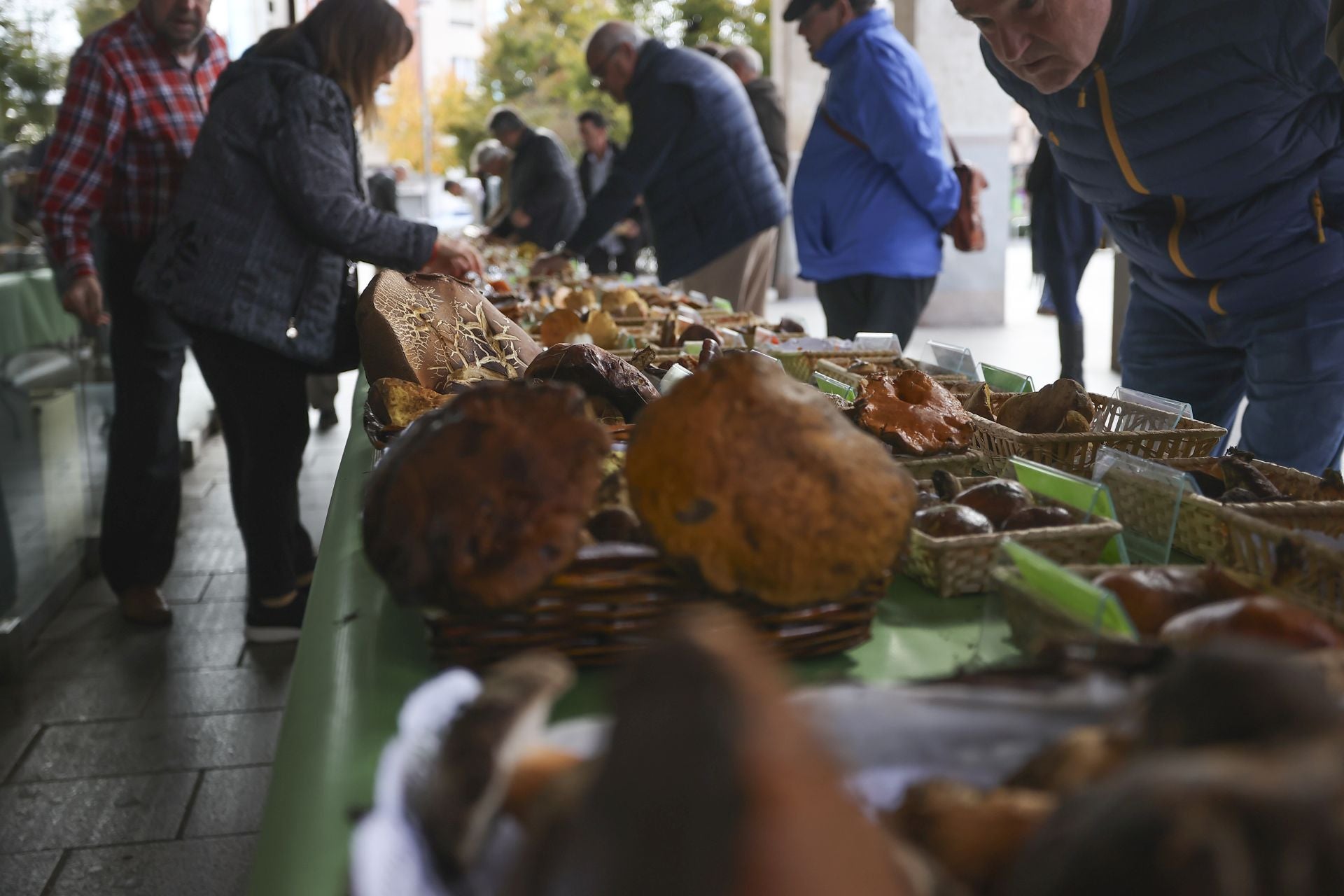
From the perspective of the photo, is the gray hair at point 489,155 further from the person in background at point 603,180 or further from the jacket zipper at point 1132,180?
the jacket zipper at point 1132,180

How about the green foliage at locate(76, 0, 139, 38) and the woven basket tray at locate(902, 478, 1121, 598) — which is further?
the green foliage at locate(76, 0, 139, 38)

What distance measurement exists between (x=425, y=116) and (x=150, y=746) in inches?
991

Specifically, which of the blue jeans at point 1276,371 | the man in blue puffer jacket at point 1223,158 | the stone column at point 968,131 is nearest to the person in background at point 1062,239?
the blue jeans at point 1276,371

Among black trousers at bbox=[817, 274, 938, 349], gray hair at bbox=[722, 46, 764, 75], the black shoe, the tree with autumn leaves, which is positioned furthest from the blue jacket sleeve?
the tree with autumn leaves

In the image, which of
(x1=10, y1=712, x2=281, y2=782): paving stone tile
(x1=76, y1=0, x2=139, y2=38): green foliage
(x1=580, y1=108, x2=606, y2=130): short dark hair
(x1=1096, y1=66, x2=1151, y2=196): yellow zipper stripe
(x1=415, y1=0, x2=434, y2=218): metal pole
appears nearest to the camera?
(x1=1096, y1=66, x2=1151, y2=196): yellow zipper stripe

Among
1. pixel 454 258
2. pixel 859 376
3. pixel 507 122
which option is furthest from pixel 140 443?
pixel 507 122

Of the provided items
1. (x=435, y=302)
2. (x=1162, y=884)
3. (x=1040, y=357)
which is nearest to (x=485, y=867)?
(x=1162, y=884)

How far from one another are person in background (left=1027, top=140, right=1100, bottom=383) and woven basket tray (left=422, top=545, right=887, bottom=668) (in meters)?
→ 3.97

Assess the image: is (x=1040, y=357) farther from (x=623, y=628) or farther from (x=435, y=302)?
(x=623, y=628)

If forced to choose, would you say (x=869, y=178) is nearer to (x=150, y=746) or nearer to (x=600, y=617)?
A: (x=150, y=746)

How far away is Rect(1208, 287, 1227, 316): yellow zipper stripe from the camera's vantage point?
2207 millimetres

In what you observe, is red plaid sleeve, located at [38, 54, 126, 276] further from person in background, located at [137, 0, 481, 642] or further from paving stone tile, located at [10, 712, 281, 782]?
paving stone tile, located at [10, 712, 281, 782]

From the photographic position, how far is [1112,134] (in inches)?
82.2

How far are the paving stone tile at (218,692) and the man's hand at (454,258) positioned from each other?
1151 millimetres
